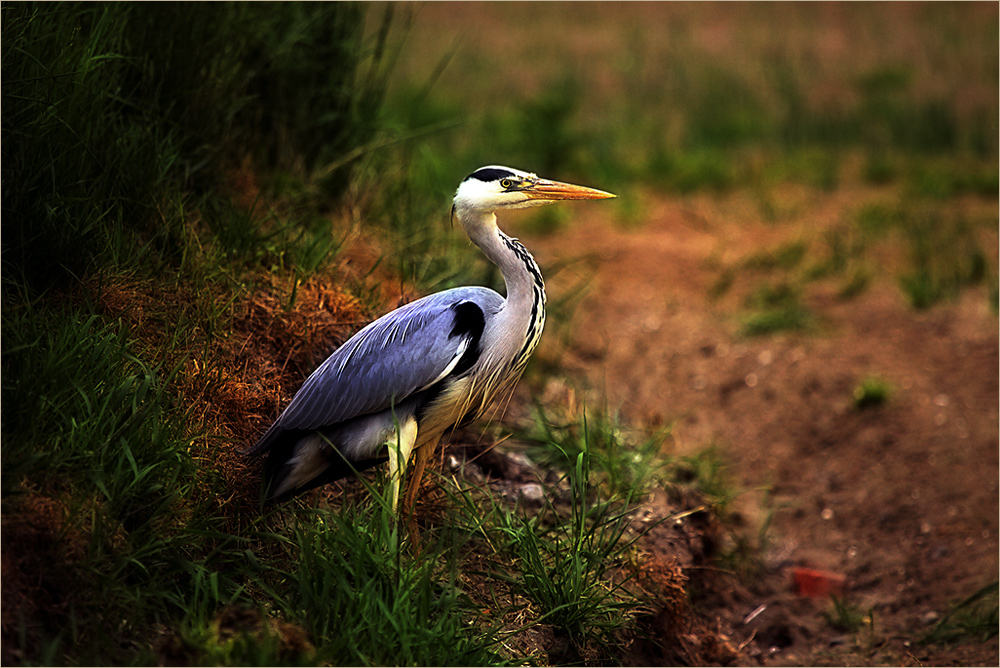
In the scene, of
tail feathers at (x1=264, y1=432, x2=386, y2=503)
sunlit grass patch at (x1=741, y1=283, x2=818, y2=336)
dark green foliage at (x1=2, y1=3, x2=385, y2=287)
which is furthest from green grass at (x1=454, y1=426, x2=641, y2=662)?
sunlit grass patch at (x1=741, y1=283, x2=818, y2=336)

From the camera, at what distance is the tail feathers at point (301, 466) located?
3350mm

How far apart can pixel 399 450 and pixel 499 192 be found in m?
0.91

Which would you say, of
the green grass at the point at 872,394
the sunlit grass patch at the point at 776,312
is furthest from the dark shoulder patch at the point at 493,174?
the sunlit grass patch at the point at 776,312

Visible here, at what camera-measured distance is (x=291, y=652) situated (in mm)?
2574

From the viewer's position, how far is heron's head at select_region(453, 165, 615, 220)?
335 centimetres

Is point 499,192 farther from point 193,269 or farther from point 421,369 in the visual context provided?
point 193,269

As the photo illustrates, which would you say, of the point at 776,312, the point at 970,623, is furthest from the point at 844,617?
the point at 776,312

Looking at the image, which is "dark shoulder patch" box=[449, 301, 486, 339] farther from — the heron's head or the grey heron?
the heron's head

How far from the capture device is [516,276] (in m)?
3.33

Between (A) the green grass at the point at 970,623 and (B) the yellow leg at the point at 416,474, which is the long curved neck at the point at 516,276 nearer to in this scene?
(B) the yellow leg at the point at 416,474

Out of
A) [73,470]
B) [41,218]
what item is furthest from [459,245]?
[73,470]

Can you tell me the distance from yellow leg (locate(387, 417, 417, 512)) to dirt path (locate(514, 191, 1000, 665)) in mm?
1886

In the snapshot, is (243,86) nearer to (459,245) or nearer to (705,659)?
(459,245)

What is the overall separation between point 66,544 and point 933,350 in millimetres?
4851
